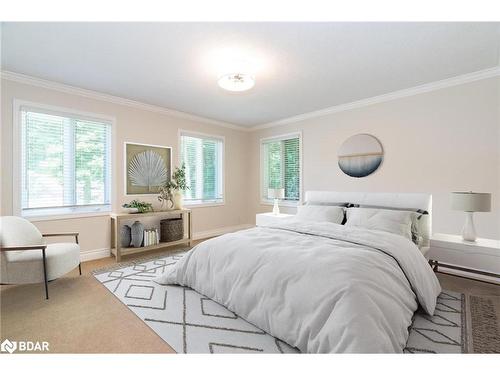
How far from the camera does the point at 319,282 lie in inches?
68.1

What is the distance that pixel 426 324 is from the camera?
2.00 meters

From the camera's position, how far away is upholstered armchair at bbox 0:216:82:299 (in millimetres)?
2371

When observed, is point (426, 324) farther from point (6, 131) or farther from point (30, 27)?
point (6, 131)

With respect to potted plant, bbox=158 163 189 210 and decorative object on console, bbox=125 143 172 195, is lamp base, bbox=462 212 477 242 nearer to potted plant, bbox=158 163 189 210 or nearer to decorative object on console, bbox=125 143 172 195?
potted plant, bbox=158 163 189 210

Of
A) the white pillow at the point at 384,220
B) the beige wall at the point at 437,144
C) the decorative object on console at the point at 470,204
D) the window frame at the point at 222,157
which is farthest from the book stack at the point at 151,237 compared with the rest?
the decorative object on console at the point at 470,204

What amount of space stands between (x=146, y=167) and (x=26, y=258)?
216 cm

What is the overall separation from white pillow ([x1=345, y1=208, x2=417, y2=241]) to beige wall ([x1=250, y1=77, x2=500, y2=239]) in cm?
68

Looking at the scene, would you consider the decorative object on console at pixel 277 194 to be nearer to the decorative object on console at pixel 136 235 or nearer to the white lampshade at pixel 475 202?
the decorative object on console at pixel 136 235

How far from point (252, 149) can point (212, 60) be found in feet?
10.8

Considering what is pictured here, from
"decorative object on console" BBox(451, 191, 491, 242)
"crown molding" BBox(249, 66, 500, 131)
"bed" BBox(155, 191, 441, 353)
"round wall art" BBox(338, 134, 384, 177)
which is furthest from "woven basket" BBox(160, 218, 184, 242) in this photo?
"decorative object on console" BBox(451, 191, 491, 242)

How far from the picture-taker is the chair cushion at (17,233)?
249cm

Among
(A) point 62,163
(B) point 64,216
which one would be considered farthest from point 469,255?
(A) point 62,163

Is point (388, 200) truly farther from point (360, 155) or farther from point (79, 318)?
point (79, 318)
